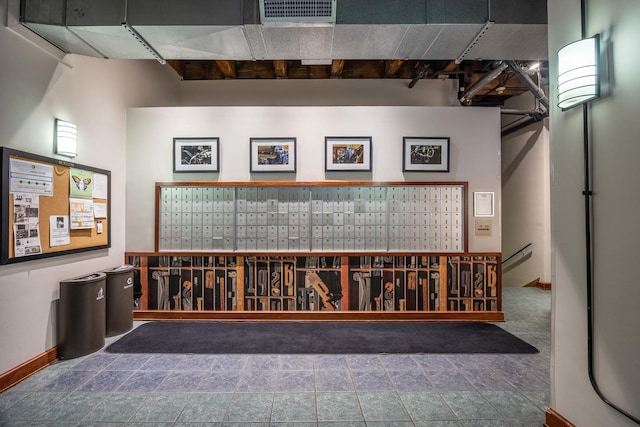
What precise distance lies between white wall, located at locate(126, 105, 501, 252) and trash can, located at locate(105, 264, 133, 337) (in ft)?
1.67

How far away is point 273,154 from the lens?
3477 millimetres

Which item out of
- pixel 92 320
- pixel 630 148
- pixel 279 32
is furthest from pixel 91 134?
pixel 630 148

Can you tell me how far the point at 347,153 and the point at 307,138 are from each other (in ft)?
1.71

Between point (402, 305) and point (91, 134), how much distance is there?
3.92 metres

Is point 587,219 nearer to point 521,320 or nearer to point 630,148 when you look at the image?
point 630,148

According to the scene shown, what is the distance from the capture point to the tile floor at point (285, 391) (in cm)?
179

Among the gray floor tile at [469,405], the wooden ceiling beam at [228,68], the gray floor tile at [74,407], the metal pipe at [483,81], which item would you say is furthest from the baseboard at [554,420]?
the wooden ceiling beam at [228,68]

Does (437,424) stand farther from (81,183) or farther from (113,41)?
(113,41)

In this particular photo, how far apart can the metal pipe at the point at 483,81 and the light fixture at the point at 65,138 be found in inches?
179

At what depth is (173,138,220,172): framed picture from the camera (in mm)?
3475

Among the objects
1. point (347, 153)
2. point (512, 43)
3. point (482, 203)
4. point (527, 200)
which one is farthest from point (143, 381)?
point (527, 200)

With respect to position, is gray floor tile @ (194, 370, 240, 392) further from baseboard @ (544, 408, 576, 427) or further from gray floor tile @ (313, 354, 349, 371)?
baseboard @ (544, 408, 576, 427)

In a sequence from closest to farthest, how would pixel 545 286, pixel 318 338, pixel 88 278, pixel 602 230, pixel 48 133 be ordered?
pixel 602 230 < pixel 48 133 < pixel 88 278 < pixel 318 338 < pixel 545 286

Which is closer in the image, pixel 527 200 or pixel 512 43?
pixel 512 43
